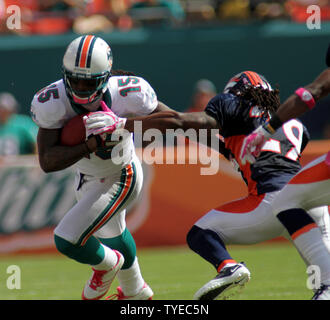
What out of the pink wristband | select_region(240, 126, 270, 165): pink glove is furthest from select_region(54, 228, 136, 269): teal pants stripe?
the pink wristband

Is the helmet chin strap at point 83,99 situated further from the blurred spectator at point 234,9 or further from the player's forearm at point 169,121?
the blurred spectator at point 234,9

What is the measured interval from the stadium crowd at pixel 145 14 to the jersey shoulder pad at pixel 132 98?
7056 mm

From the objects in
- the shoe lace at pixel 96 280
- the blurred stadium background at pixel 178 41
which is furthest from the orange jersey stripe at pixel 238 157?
the blurred stadium background at pixel 178 41

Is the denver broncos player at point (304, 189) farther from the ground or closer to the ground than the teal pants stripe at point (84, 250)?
farther from the ground

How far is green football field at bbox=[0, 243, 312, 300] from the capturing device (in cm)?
582

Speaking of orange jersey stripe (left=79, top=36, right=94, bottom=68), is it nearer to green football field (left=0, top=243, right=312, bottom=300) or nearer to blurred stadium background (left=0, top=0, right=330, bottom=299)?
green football field (left=0, top=243, right=312, bottom=300)

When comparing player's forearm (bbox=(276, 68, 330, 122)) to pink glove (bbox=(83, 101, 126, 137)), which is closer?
player's forearm (bbox=(276, 68, 330, 122))

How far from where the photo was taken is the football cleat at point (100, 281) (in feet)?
16.6

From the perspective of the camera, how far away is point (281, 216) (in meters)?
4.22

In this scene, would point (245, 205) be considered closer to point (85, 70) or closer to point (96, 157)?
point (96, 157)

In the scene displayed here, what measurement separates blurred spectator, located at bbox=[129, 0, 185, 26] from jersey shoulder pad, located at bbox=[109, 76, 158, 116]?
729 cm

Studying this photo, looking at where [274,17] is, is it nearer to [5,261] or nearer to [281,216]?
[5,261]

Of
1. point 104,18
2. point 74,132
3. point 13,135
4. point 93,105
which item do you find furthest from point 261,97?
point 104,18

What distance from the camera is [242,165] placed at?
482cm
